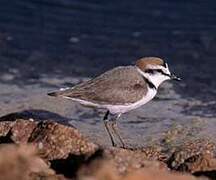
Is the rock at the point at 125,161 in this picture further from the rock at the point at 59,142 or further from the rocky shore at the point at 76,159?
the rock at the point at 59,142

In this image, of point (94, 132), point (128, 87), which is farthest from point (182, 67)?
point (128, 87)

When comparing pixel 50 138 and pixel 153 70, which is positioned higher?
pixel 50 138

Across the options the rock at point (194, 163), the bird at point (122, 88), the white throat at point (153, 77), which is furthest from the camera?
the white throat at point (153, 77)

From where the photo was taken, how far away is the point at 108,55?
16797 millimetres

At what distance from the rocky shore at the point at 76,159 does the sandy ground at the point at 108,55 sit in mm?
3167

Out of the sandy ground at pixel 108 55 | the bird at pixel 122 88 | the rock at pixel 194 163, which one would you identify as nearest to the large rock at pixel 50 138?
the rock at pixel 194 163

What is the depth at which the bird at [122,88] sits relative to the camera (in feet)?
35.2

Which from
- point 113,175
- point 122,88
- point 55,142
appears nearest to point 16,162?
point 113,175

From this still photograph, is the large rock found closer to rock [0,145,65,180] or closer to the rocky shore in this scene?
the rocky shore

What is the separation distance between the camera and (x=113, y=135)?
12031 mm

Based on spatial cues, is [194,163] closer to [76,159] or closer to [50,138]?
[76,159]

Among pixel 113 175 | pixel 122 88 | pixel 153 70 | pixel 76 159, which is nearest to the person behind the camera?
pixel 113 175

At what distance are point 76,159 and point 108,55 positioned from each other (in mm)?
8998

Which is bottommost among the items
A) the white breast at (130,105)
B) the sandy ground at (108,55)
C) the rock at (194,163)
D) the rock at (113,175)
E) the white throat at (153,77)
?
the sandy ground at (108,55)
